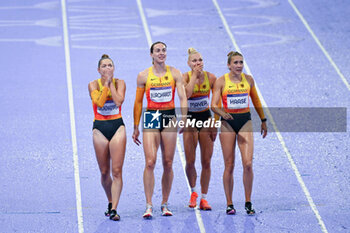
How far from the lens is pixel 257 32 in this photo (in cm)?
1275

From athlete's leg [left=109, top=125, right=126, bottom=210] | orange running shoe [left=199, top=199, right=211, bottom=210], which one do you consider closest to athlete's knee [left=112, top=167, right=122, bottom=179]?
athlete's leg [left=109, top=125, right=126, bottom=210]

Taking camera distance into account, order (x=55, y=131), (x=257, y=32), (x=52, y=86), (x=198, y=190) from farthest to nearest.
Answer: (x=257, y=32)
(x=52, y=86)
(x=55, y=131)
(x=198, y=190)

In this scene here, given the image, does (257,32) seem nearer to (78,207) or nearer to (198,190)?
(198,190)

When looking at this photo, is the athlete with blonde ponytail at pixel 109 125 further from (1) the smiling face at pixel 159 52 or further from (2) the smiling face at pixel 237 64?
Result: (2) the smiling face at pixel 237 64

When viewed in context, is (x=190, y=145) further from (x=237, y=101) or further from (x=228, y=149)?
(x=237, y=101)

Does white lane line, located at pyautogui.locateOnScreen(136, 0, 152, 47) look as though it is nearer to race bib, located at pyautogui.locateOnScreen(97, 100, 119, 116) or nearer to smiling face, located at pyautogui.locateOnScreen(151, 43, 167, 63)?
smiling face, located at pyautogui.locateOnScreen(151, 43, 167, 63)

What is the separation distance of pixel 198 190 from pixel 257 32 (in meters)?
4.82

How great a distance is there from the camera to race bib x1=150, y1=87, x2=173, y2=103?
7.67 metres

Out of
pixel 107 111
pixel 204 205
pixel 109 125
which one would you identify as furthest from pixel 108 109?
pixel 204 205

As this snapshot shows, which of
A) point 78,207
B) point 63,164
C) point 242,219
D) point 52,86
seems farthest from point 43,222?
point 52,86

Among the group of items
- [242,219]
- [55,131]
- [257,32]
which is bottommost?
[242,219]

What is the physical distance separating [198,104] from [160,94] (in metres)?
0.48

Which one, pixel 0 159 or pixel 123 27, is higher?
pixel 123 27

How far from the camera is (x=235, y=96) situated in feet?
25.6
